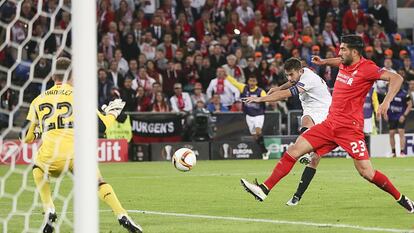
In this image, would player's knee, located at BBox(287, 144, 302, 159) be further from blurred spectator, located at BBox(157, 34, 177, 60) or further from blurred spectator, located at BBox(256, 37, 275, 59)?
blurred spectator, located at BBox(256, 37, 275, 59)

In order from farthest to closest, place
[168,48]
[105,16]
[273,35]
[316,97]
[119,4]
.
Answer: [273,35] < [119,4] < [105,16] < [168,48] < [316,97]

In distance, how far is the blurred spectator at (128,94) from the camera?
83.4 ft

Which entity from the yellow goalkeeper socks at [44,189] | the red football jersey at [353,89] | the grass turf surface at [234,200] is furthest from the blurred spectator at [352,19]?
the yellow goalkeeper socks at [44,189]

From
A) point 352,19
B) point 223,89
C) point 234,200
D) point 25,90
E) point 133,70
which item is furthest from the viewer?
point 352,19

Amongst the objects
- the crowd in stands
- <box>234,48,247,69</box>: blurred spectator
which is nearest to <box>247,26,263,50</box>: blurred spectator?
the crowd in stands

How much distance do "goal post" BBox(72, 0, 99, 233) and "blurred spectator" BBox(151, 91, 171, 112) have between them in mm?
18709

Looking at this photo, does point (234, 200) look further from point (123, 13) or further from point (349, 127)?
point (123, 13)

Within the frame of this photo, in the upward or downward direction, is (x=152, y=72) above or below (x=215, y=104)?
above

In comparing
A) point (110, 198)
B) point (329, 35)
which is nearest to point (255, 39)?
point (329, 35)

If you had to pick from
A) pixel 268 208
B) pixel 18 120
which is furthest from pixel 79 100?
pixel 18 120

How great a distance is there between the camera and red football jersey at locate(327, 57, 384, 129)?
39.0ft

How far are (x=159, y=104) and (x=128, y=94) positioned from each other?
0.82 m

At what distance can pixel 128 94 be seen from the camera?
25469mm

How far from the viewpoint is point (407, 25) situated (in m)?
32.1
